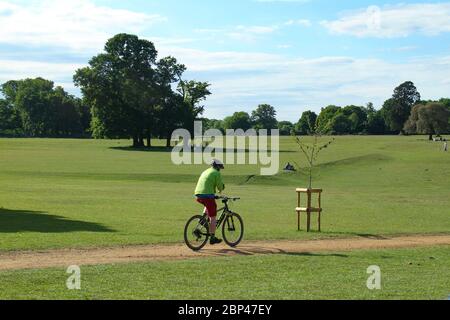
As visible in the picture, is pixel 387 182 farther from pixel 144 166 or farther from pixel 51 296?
pixel 51 296

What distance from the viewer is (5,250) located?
15289mm

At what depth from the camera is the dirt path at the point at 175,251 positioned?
13969mm

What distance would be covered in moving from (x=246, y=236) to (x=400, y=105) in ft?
513

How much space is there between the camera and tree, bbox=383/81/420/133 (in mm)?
167000

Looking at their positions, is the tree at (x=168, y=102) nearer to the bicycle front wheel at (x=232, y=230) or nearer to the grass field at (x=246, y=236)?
the grass field at (x=246, y=236)

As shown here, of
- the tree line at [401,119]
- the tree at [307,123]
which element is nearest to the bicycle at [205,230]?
the tree at [307,123]

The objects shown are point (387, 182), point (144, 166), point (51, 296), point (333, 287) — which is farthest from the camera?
point (144, 166)

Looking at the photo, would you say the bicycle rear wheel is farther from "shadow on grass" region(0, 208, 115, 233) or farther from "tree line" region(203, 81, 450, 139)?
"tree line" region(203, 81, 450, 139)

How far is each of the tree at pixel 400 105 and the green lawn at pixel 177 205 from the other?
110537 mm

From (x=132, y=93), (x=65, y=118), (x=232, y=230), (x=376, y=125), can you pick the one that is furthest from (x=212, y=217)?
(x=376, y=125)

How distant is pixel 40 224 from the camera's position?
819 inches

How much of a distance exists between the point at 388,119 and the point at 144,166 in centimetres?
12239

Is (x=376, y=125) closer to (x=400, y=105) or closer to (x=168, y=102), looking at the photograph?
(x=400, y=105)

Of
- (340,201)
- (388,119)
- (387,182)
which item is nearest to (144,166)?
(387,182)
